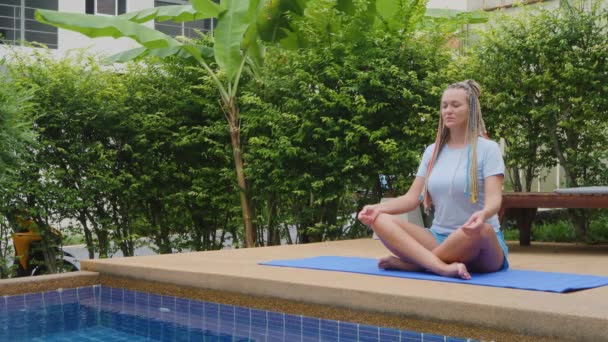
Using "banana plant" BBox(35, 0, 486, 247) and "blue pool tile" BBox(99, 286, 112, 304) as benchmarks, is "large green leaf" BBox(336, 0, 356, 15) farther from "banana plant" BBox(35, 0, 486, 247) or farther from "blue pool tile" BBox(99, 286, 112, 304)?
"blue pool tile" BBox(99, 286, 112, 304)

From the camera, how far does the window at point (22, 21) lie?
19016 millimetres

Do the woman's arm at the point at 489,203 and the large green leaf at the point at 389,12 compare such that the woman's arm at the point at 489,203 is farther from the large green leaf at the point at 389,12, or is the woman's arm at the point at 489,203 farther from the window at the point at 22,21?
the window at the point at 22,21

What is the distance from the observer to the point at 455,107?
4219 millimetres

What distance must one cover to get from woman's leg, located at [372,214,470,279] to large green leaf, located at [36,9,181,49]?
4.32 meters

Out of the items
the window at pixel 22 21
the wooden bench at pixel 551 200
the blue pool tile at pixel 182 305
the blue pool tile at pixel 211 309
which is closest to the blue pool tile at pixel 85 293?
the blue pool tile at pixel 182 305

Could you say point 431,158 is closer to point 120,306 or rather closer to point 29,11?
point 120,306

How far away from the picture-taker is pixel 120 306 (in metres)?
5.43

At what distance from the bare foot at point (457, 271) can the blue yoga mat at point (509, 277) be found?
0.03 meters

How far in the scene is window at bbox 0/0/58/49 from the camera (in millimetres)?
19016

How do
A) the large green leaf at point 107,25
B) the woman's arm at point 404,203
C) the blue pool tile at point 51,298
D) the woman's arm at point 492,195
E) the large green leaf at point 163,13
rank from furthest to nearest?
the large green leaf at point 163,13
the large green leaf at point 107,25
the blue pool tile at point 51,298
the woman's arm at point 404,203
the woman's arm at point 492,195

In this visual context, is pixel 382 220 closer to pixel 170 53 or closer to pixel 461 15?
pixel 170 53

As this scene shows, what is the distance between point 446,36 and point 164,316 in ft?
15.0

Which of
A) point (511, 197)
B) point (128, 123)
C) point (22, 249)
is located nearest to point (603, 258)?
point (511, 197)

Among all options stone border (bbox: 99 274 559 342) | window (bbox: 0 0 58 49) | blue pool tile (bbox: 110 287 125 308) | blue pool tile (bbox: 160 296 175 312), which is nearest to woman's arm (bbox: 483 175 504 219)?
stone border (bbox: 99 274 559 342)
